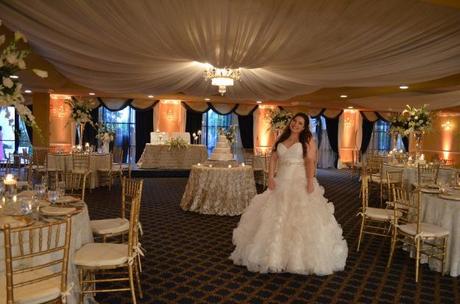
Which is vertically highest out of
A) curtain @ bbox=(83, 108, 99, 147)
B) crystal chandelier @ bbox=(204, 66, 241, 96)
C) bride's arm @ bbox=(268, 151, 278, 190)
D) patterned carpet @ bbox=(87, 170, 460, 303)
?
crystal chandelier @ bbox=(204, 66, 241, 96)

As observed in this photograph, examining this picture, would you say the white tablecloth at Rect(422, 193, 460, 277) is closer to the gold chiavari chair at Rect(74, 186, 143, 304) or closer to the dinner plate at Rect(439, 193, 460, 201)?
the dinner plate at Rect(439, 193, 460, 201)

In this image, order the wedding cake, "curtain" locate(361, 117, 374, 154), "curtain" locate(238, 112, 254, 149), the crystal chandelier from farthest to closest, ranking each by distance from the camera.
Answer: "curtain" locate(361, 117, 374, 154)
"curtain" locate(238, 112, 254, 149)
the wedding cake
the crystal chandelier

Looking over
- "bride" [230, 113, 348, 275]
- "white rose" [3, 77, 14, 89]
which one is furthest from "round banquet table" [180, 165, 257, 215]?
"white rose" [3, 77, 14, 89]

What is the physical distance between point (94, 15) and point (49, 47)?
1666 mm

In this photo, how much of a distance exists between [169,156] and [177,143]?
0.56 meters

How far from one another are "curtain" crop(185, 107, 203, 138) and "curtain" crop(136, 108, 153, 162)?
1.50 m

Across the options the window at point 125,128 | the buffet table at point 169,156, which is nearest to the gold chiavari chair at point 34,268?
the buffet table at point 169,156

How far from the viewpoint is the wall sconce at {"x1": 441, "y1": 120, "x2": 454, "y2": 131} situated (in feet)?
55.6

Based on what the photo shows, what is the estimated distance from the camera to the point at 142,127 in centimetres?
1552

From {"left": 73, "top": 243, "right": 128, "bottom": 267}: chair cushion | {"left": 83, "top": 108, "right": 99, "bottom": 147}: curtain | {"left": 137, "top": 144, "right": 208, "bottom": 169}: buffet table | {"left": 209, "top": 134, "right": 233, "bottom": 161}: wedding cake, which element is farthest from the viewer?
{"left": 83, "top": 108, "right": 99, "bottom": 147}: curtain

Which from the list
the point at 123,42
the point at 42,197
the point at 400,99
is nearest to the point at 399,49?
the point at 123,42

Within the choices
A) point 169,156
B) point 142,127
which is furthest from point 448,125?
point 142,127

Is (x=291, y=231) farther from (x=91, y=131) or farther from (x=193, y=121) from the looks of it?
(x=91, y=131)

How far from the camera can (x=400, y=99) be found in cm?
1119
